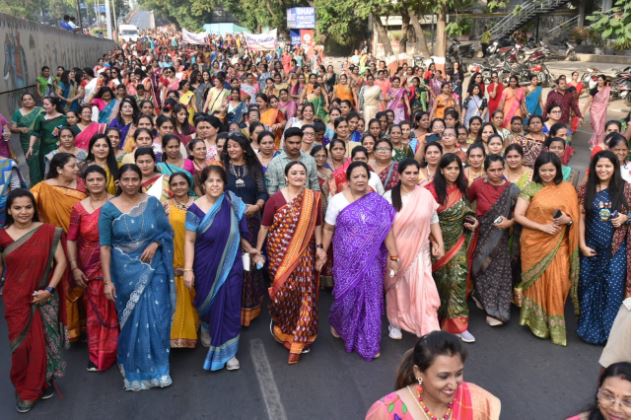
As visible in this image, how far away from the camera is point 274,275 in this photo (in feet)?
14.0

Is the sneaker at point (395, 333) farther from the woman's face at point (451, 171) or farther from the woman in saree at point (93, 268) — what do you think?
the woman in saree at point (93, 268)

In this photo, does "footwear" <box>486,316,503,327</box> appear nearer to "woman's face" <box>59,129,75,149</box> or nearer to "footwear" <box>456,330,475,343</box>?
"footwear" <box>456,330,475,343</box>

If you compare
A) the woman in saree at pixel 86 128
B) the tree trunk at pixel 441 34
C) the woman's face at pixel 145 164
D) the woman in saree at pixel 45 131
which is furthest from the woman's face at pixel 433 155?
the tree trunk at pixel 441 34

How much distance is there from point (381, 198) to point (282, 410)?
1.49 m

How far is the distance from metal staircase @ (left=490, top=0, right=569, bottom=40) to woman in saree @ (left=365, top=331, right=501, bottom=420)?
86.8 feet

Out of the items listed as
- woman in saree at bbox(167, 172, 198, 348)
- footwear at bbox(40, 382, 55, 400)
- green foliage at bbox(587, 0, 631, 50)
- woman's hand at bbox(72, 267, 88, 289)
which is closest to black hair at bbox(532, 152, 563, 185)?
woman in saree at bbox(167, 172, 198, 348)

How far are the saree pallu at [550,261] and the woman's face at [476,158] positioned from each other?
1.75 feet

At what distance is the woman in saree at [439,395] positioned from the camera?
223cm

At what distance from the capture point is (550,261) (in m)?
4.46

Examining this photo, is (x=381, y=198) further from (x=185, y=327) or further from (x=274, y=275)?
(x=185, y=327)

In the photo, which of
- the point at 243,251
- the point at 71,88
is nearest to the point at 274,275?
the point at 243,251

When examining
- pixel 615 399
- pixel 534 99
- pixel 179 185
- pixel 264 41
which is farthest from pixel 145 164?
pixel 264 41

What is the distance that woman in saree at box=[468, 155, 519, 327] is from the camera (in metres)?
4.62

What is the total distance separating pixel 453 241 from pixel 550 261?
0.69 m
